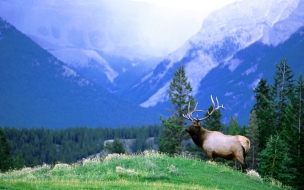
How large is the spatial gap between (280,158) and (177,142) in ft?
54.2

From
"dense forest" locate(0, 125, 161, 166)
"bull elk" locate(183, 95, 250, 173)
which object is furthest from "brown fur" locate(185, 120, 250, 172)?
"dense forest" locate(0, 125, 161, 166)

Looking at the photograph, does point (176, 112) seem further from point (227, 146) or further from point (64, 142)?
point (64, 142)

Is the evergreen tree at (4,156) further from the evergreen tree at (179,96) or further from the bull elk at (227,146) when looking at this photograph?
the bull elk at (227,146)

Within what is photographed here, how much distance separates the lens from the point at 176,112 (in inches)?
1966

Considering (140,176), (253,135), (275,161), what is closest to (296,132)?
(275,161)

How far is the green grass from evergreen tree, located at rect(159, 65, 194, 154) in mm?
24592

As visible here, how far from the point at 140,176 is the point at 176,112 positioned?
2936 centimetres

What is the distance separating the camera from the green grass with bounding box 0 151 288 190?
1862 cm

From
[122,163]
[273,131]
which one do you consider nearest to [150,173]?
[122,163]

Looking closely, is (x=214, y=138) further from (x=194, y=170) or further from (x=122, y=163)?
(x=122, y=163)

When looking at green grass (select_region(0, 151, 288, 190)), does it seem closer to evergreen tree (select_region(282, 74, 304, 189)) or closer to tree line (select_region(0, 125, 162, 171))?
evergreen tree (select_region(282, 74, 304, 189))

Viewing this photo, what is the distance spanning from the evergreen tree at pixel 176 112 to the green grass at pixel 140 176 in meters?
24.6

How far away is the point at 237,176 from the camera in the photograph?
23.6 meters

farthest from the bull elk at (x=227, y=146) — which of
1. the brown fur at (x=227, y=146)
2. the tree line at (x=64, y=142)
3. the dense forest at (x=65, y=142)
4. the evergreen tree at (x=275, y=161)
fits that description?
the dense forest at (x=65, y=142)
